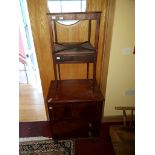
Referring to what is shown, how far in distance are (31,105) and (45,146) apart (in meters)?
0.91

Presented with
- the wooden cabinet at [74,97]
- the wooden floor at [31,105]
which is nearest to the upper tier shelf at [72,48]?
the wooden cabinet at [74,97]

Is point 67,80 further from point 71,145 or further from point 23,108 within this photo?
point 23,108

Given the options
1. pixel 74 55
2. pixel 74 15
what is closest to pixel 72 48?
pixel 74 55

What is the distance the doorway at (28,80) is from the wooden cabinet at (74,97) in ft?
1.84

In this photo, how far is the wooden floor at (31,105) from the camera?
230cm

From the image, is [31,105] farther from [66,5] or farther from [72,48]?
[66,5]

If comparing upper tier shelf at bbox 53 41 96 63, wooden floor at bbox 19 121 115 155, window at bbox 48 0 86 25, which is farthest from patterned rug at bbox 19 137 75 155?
window at bbox 48 0 86 25

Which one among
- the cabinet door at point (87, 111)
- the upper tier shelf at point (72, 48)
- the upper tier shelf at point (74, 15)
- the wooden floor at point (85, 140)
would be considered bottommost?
the wooden floor at point (85, 140)

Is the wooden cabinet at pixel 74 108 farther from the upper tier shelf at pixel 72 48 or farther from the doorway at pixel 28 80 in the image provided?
the doorway at pixel 28 80

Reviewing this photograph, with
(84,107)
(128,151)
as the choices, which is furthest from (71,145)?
(128,151)

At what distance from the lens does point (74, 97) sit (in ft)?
5.20

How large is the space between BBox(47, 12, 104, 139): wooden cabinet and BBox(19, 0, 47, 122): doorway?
0.56 meters

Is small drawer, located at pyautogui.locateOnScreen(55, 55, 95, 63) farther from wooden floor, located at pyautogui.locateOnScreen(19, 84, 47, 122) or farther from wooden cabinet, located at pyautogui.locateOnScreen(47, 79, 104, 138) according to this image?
wooden floor, located at pyautogui.locateOnScreen(19, 84, 47, 122)
